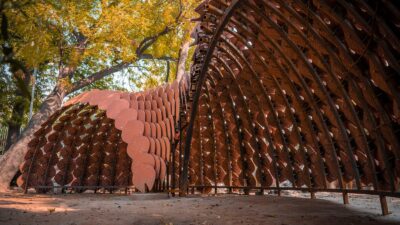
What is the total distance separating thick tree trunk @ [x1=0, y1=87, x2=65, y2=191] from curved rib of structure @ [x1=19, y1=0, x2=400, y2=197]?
1.67 m

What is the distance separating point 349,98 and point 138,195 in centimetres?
Answer: 649

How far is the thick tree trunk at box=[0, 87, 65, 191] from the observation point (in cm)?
1459

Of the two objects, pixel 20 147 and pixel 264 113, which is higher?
pixel 264 113

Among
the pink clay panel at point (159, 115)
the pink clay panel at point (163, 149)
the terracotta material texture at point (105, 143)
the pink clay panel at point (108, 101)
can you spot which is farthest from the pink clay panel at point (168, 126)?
the pink clay panel at point (108, 101)

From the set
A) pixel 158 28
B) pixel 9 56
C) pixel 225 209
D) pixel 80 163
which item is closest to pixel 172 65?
pixel 158 28

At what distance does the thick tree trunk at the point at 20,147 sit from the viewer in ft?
47.9

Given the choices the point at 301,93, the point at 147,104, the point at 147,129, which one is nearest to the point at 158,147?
the point at 147,129

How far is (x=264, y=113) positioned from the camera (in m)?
9.58

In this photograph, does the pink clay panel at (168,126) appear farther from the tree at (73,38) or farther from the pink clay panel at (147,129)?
the tree at (73,38)

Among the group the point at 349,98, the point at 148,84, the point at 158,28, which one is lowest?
the point at 349,98

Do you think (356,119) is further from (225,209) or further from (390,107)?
(225,209)

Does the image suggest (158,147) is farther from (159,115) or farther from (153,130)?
(159,115)

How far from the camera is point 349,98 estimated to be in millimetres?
6031

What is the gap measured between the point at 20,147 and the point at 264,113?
1087 cm
